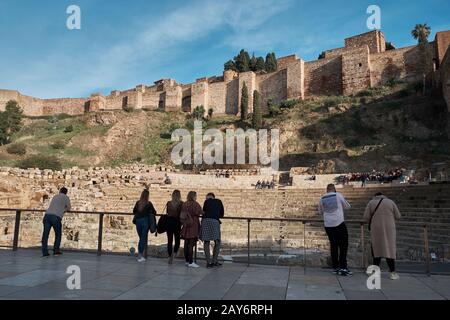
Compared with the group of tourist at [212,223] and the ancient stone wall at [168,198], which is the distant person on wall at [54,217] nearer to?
the group of tourist at [212,223]

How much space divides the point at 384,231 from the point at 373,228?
0.19 metres

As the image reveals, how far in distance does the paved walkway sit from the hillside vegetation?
24164 millimetres

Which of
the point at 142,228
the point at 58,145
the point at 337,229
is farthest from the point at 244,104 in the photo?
the point at 337,229

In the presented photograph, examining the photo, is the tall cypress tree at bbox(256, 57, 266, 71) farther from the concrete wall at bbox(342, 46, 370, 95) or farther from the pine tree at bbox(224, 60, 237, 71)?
the concrete wall at bbox(342, 46, 370, 95)

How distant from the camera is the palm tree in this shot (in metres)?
40.2

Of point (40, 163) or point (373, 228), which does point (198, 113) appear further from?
point (373, 228)

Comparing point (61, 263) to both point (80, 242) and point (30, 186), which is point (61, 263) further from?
point (30, 186)

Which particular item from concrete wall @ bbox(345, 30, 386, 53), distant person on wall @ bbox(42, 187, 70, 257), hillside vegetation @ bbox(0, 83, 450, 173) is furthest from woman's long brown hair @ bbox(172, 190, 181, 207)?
concrete wall @ bbox(345, 30, 386, 53)

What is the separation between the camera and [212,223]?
23.3 ft

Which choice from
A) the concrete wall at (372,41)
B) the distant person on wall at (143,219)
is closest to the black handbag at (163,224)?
the distant person on wall at (143,219)

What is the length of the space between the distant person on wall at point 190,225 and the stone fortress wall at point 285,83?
3132cm

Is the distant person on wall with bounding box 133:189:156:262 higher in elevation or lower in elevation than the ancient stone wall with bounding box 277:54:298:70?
lower

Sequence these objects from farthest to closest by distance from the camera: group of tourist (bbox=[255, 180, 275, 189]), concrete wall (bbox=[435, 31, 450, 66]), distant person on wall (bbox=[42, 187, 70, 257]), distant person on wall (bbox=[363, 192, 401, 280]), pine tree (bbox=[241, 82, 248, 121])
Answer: pine tree (bbox=[241, 82, 248, 121]) < concrete wall (bbox=[435, 31, 450, 66]) < group of tourist (bbox=[255, 180, 275, 189]) < distant person on wall (bbox=[42, 187, 70, 257]) < distant person on wall (bbox=[363, 192, 401, 280])

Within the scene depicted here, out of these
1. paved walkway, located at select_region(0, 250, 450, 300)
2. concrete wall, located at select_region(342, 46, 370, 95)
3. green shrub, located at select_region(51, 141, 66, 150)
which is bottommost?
paved walkway, located at select_region(0, 250, 450, 300)
